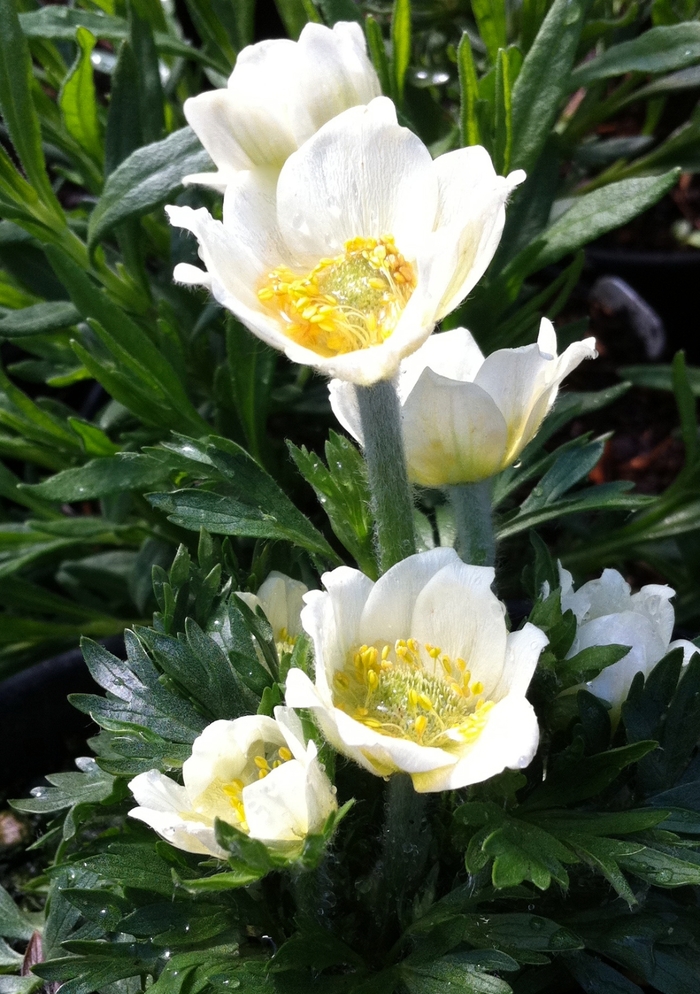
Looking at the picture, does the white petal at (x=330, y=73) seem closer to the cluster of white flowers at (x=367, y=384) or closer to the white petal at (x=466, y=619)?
the cluster of white flowers at (x=367, y=384)

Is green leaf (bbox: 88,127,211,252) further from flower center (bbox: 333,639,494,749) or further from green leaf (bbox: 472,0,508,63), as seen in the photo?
flower center (bbox: 333,639,494,749)

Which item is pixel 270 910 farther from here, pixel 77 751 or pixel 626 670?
pixel 77 751

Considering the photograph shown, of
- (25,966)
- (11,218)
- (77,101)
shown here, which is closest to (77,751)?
(25,966)

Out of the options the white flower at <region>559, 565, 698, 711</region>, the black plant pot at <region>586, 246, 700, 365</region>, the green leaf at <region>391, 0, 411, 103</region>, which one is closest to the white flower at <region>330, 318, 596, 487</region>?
the white flower at <region>559, 565, 698, 711</region>

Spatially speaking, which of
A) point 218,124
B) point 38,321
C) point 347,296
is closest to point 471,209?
point 347,296

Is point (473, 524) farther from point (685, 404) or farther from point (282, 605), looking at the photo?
point (685, 404)

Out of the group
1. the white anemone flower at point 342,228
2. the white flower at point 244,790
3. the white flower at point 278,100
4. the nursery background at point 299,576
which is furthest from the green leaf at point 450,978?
the white flower at point 278,100
